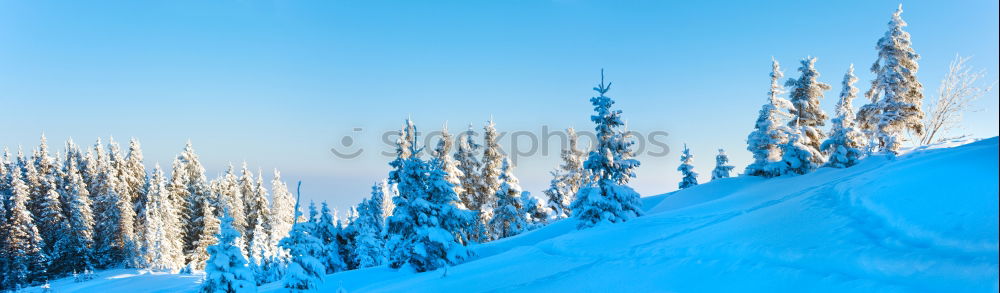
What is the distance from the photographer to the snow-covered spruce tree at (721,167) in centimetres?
3347

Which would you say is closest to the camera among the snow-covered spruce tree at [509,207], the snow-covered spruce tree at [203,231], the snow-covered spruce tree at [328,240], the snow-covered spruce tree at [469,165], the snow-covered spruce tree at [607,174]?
the snow-covered spruce tree at [607,174]

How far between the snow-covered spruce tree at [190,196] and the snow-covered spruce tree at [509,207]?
41234mm

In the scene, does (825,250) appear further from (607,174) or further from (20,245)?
(20,245)

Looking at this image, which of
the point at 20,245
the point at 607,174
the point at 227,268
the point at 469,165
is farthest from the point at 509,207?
the point at 20,245

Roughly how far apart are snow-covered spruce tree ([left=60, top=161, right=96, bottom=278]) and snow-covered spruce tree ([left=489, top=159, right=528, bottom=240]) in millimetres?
45331

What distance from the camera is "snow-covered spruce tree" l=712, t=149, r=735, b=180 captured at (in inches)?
1318

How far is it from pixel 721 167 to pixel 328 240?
95.9 feet

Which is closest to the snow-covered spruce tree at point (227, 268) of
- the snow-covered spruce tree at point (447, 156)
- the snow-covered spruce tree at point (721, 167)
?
the snow-covered spruce tree at point (447, 156)

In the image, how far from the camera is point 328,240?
2925 centimetres

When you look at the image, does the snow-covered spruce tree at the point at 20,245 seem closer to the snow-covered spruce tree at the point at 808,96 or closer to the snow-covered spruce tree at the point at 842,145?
the snow-covered spruce tree at the point at 842,145

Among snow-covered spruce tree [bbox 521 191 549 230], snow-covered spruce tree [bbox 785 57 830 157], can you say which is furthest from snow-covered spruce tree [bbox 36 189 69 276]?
snow-covered spruce tree [bbox 785 57 830 157]

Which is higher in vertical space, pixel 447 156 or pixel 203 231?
pixel 447 156

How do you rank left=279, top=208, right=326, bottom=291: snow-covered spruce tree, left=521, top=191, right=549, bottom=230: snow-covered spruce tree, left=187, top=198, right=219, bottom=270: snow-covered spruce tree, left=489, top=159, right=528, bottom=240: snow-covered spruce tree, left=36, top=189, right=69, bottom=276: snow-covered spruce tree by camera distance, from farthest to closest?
left=187, top=198, right=219, bottom=270: snow-covered spruce tree → left=36, top=189, right=69, bottom=276: snow-covered spruce tree → left=521, top=191, right=549, bottom=230: snow-covered spruce tree → left=489, top=159, right=528, bottom=240: snow-covered spruce tree → left=279, top=208, right=326, bottom=291: snow-covered spruce tree

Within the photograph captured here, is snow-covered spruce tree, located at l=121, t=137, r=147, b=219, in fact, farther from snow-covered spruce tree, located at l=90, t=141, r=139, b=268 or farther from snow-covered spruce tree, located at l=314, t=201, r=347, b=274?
snow-covered spruce tree, located at l=314, t=201, r=347, b=274
